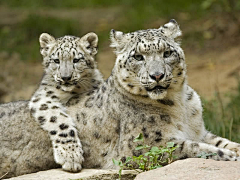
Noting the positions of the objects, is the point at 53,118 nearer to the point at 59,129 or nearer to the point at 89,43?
the point at 59,129

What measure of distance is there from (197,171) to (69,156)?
6.50 ft

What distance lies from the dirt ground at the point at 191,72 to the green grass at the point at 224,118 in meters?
1.67

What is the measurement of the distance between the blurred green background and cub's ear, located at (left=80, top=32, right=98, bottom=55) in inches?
166

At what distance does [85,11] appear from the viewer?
22.3m

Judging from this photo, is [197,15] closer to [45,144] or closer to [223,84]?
[223,84]

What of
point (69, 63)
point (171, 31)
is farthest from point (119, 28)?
point (171, 31)

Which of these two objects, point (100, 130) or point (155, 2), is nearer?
point (100, 130)

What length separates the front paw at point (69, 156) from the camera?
6641 millimetres

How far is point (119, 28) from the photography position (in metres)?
18.4

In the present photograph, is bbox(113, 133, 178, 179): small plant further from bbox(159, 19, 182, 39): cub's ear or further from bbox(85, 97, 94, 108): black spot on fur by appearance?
bbox(159, 19, 182, 39): cub's ear

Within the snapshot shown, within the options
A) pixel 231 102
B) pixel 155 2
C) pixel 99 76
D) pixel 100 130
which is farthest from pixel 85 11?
pixel 100 130

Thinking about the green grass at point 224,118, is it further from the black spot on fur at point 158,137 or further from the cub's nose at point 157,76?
the cub's nose at point 157,76

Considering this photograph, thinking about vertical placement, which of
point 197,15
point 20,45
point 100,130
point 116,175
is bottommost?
point 116,175

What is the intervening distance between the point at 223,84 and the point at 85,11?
417 inches
